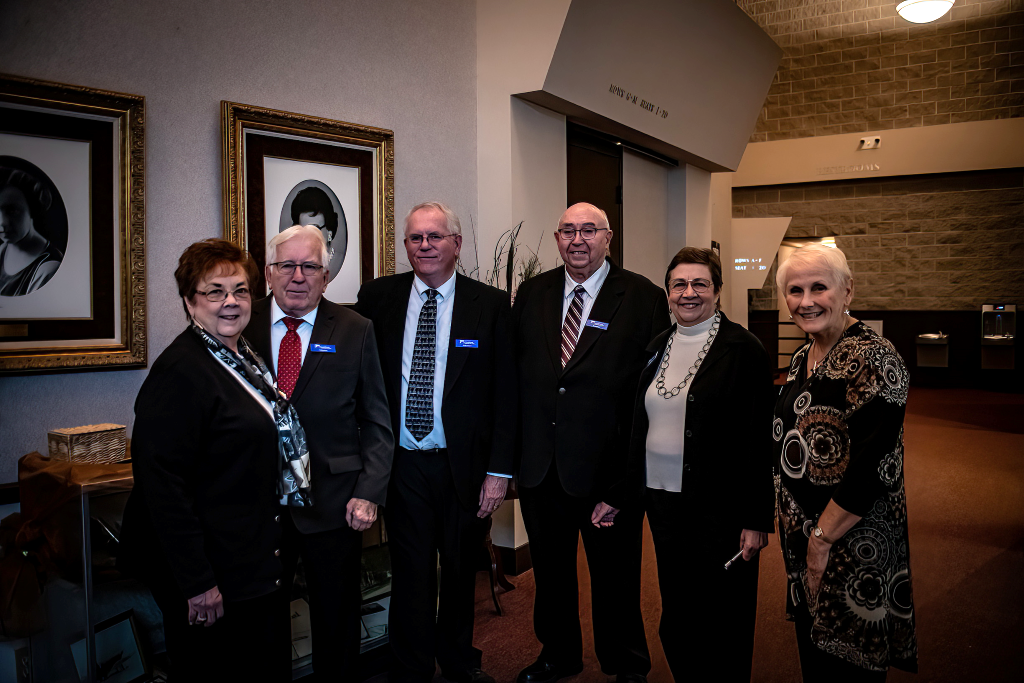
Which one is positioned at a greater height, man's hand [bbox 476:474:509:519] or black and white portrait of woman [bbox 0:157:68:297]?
black and white portrait of woman [bbox 0:157:68:297]

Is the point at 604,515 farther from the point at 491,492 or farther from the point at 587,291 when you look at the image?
the point at 587,291

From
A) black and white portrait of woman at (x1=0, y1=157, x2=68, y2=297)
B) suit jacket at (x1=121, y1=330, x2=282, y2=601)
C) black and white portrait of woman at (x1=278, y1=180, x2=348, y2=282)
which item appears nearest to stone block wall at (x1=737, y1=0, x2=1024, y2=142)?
black and white portrait of woman at (x1=278, y1=180, x2=348, y2=282)

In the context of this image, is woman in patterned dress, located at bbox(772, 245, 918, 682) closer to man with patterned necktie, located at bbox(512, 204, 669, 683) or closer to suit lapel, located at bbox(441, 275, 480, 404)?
man with patterned necktie, located at bbox(512, 204, 669, 683)

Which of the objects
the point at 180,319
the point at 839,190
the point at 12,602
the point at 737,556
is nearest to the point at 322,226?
the point at 180,319

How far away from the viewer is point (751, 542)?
2.23m

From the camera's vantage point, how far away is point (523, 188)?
410 centimetres

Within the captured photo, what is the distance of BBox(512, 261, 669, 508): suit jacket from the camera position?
2.54 metres

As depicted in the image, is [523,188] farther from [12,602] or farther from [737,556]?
[12,602]

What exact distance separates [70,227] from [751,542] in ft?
8.22

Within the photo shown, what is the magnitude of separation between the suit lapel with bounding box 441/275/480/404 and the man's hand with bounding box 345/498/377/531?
1.51 ft

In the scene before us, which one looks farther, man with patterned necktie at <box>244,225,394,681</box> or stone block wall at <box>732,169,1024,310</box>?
stone block wall at <box>732,169,1024,310</box>

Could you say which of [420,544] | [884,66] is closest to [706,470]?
[420,544]

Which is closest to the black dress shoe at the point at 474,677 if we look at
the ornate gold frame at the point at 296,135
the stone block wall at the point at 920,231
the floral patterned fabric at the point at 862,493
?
the floral patterned fabric at the point at 862,493

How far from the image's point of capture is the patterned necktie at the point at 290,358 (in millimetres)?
2170
